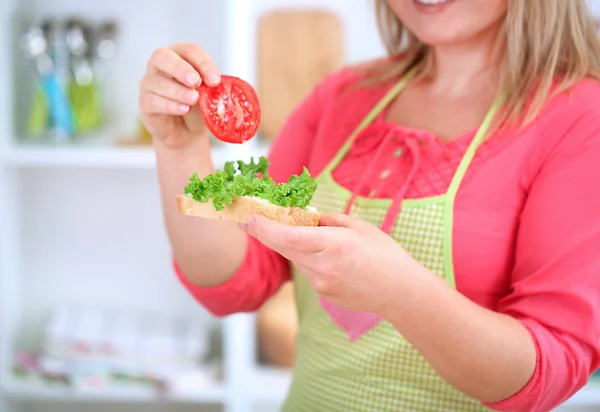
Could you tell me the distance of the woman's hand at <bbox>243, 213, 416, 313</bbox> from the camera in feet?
2.77

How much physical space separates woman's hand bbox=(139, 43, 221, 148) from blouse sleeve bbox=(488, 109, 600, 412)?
1.58ft

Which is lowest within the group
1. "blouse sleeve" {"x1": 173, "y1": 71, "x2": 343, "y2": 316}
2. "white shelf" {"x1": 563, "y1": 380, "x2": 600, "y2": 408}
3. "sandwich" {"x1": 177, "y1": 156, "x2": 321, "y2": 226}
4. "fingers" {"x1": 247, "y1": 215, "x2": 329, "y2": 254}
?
"white shelf" {"x1": 563, "y1": 380, "x2": 600, "y2": 408}

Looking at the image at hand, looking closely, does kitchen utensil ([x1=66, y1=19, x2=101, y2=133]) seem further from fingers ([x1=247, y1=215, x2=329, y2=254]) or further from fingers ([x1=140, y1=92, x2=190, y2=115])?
fingers ([x1=247, y1=215, x2=329, y2=254])

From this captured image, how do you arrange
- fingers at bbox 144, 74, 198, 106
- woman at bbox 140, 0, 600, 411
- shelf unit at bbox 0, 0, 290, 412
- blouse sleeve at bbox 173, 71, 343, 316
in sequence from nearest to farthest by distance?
woman at bbox 140, 0, 600, 411 → fingers at bbox 144, 74, 198, 106 → blouse sleeve at bbox 173, 71, 343, 316 → shelf unit at bbox 0, 0, 290, 412

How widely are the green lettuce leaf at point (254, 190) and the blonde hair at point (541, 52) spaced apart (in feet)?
1.11

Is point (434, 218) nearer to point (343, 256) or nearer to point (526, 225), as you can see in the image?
point (526, 225)

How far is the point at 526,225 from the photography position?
1055 mm

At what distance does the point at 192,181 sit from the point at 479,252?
420 millimetres

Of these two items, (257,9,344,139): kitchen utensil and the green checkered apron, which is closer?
the green checkered apron

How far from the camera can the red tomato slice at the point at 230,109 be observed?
1082 millimetres

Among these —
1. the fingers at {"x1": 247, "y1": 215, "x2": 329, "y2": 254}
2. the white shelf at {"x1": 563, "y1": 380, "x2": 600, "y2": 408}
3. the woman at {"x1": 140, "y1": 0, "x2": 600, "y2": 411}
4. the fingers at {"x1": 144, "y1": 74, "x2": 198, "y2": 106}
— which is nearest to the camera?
the fingers at {"x1": 247, "y1": 215, "x2": 329, "y2": 254}

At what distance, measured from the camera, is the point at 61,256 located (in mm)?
2426

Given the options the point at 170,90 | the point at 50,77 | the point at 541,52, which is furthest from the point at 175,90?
the point at 50,77

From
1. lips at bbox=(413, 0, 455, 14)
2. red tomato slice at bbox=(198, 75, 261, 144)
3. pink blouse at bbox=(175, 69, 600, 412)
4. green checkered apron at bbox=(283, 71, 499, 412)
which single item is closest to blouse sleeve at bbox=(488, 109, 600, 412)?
pink blouse at bbox=(175, 69, 600, 412)
